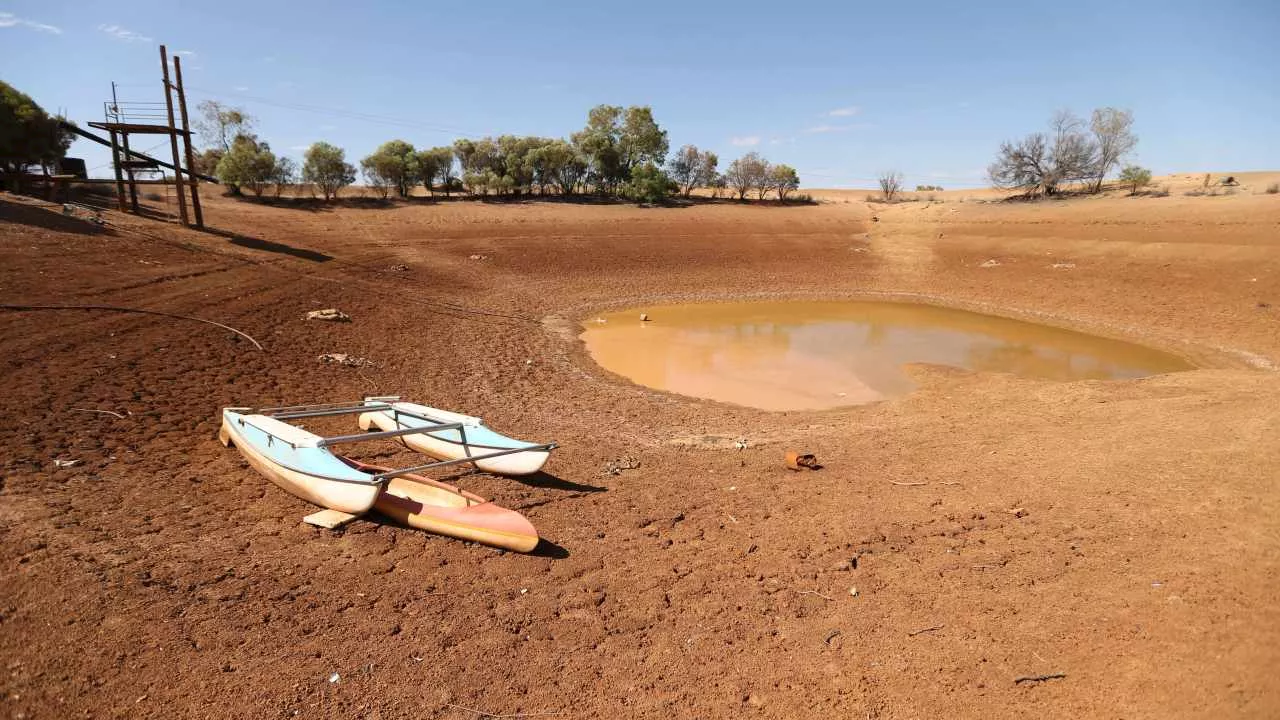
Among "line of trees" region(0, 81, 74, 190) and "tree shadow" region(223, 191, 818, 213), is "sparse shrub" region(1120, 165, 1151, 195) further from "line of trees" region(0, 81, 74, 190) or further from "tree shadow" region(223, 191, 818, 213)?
"line of trees" region(0, 81, 74, 190)

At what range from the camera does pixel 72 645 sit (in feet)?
12.3

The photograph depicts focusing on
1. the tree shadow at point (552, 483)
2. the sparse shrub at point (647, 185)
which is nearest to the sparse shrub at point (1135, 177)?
the sparse shrub at point (647, 185)

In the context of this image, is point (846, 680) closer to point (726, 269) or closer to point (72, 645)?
point (72, 645)

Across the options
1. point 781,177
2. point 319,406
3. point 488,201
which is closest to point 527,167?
point 488,201

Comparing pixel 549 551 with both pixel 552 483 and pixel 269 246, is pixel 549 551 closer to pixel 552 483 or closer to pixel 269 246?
pixel 552 483

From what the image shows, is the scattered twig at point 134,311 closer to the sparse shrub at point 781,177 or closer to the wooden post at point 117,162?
the wooden post at point 117,162

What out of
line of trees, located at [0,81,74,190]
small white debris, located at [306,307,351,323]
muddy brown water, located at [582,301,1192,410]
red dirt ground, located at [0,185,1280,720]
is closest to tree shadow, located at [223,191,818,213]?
line of trees, located at [0,81,74,190]

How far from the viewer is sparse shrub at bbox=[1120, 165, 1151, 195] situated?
39906 mm

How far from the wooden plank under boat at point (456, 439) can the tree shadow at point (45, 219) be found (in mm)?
14594

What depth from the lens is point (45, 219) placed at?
16312 mm

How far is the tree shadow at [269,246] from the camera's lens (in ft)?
66.0

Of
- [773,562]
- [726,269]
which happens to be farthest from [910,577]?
[726,269]

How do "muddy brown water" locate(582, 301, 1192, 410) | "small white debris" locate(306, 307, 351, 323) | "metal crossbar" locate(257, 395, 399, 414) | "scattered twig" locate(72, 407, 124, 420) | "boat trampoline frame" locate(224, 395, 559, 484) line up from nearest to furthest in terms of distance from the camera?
"boat trampoline frame" locate(224, 395, 559, 484), "scattered twig" locate(72, 407, 124, 420), "metal crossbar" locate(257, 395, 399, 414), "muddy brown water" locate(582, 301, 1192, 410), "small white debris" locate(306, 307, 351, 323)

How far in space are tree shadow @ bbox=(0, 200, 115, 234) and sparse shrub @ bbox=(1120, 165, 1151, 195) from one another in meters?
52.9
